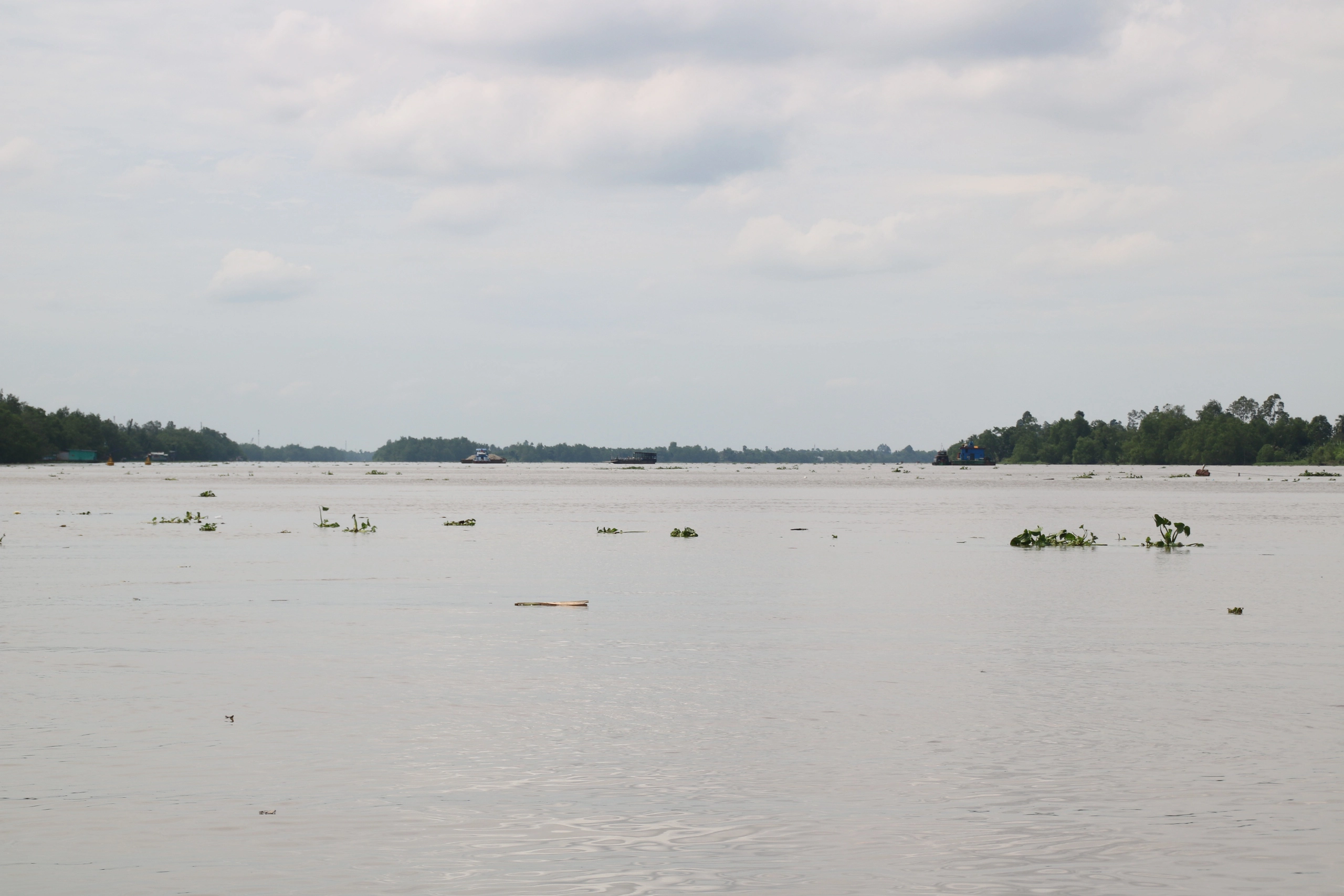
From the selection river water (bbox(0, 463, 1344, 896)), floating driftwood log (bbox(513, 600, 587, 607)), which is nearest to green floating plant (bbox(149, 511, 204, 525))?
river water (bbox(0, 463, 1344, 896))

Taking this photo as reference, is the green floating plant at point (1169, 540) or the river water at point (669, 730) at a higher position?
the green floating plant at point (1169, 540)

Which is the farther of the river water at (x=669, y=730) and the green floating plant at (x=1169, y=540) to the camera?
the green floating plant at (x=1169, y=540)

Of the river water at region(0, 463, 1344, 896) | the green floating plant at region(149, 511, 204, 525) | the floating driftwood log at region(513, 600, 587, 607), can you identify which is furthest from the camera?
the green floating plant at region(149, 511, 204, 525)

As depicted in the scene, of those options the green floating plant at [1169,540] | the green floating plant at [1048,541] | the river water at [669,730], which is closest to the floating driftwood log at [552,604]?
the river water at [669,730]

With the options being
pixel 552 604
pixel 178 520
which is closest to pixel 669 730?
pixel 552 604

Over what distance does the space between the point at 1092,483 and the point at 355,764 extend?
149m

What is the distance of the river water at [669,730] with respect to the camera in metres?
10.4

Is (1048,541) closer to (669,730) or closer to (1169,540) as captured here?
(1169,540)

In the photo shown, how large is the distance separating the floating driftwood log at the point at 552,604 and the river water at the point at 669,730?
397 millimetres

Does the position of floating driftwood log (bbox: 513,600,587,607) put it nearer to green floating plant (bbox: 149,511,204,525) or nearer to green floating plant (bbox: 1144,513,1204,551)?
green floating plant (bbox: 1144,513,1204,551)

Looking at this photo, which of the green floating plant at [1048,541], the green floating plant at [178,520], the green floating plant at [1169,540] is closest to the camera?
the green floating plant at [1169,540]

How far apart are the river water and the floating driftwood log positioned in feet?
1.30

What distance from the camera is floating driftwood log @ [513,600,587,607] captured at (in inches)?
1107

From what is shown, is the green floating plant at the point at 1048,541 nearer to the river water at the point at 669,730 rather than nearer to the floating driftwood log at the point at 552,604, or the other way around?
the river water at the point at 669,730
